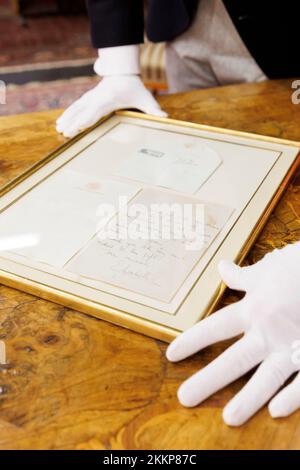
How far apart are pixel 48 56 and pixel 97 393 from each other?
12.4 feet

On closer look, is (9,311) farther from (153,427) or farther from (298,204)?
(298,204)

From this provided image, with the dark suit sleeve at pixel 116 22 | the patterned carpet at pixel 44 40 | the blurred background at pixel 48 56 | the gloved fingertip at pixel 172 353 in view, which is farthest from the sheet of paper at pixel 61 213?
the patterned carpet at pixel 44 40

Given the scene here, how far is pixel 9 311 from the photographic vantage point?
61 cm

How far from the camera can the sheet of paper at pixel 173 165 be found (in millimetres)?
817

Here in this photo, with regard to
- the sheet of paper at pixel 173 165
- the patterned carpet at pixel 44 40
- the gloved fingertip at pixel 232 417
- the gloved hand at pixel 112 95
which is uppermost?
the gloved hand at pixel 112 95

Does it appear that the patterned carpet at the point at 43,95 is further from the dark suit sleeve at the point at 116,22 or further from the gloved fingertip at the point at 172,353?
the gloved fingertip at the point at 172,353

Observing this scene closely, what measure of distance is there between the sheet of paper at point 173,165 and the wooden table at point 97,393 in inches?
7.9

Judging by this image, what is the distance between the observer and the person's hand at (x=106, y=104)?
1.01 metres

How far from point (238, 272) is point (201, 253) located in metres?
0.07

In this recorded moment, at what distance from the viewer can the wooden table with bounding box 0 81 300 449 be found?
47 cm

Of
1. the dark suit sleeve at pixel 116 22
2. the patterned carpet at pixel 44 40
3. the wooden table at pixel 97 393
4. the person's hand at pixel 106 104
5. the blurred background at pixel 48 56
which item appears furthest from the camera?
the patterned carpet at pixel 44 40

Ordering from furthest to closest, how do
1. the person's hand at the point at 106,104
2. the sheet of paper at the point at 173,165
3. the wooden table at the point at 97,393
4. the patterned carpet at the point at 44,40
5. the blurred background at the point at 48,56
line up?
the patterned carpet at the point at 44,40, the blurred background at the point at 48,56, the person's hand at the point at 106,104, the sheet of paper at the point at 173,165, the wooden table at the point at 97,393

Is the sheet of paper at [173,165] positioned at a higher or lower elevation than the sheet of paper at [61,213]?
higher

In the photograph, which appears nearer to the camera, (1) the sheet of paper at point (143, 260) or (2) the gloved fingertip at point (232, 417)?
(2) the gloved fingertip at point (232, 417)
